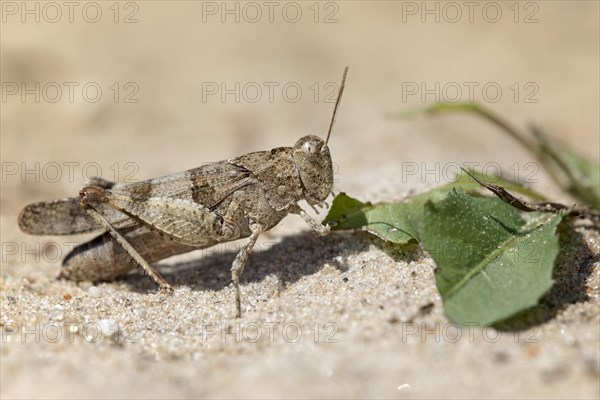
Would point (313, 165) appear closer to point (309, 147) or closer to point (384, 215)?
point (309, 147)

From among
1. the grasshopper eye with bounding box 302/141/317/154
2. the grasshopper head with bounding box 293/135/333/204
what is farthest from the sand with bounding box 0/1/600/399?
the grasshopper eye with bounding box 302/141/317/154

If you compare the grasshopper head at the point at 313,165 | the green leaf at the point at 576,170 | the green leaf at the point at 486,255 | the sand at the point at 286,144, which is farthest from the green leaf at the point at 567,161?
the grasshopper head at the point at 313,165

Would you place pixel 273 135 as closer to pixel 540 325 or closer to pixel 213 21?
pixel 213 21

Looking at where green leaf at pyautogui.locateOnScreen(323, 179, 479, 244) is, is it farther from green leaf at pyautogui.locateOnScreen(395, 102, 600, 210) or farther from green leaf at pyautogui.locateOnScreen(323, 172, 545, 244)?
green leaf at pyautogui.locateOnScreen(395, 102, 600, 210)

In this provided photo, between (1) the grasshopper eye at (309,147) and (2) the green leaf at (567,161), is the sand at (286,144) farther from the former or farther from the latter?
(1) the grasshopper eye at (309,147)

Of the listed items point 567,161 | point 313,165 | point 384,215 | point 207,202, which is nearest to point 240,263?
point 207,202
